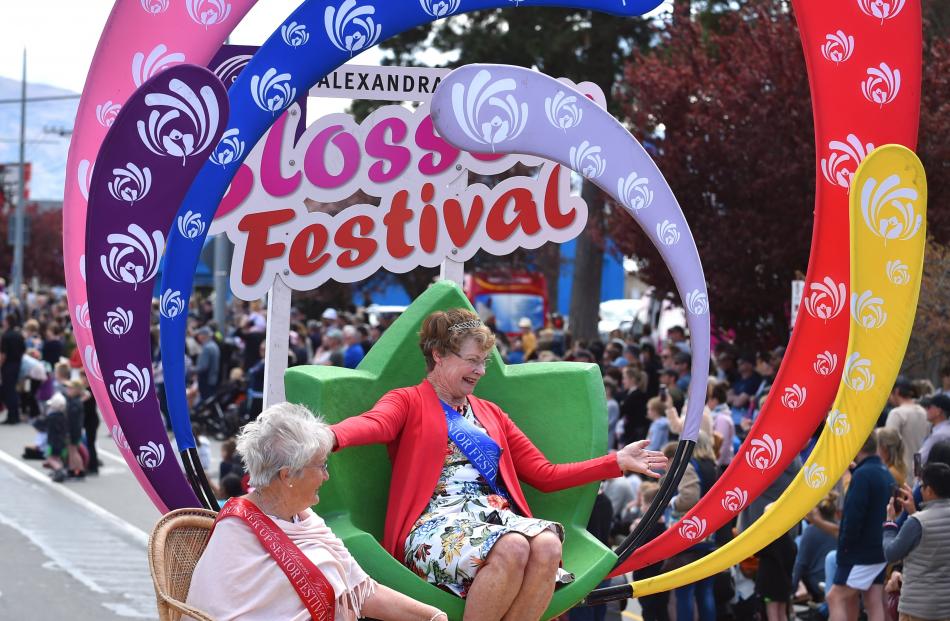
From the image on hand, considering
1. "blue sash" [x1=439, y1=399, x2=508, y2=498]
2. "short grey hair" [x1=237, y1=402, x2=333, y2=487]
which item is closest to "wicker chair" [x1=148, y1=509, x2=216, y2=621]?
"short grey hair" [x1=237, y1=402, x2=333, y2=487]

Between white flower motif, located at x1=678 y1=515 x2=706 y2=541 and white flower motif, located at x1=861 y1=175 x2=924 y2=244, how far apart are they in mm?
1461

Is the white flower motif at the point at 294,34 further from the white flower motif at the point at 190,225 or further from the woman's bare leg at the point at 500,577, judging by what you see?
the woman's bare leg at the point at 500,577

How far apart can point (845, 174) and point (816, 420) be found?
110 centimetres

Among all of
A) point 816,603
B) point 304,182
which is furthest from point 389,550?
point 816,603

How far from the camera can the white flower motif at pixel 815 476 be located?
6.21 m

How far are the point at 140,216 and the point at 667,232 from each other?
2277 mm

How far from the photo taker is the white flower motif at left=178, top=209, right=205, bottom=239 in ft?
18.9

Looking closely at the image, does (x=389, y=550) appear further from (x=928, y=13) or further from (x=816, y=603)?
(x=928, y=13)

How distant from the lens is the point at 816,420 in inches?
250

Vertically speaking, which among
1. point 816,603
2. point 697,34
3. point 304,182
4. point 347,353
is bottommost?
point 816,603

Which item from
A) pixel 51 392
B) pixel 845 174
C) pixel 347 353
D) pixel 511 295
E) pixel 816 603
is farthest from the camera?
pixel 511 295

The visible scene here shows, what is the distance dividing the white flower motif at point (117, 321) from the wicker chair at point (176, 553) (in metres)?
1.00

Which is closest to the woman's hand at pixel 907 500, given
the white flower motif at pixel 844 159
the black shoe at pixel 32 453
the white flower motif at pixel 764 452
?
the white flower motif at pixel 764 452

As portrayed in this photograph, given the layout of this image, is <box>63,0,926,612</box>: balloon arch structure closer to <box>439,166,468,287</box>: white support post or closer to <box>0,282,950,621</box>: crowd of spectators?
<box>439,166,468,287</box>: white support post
